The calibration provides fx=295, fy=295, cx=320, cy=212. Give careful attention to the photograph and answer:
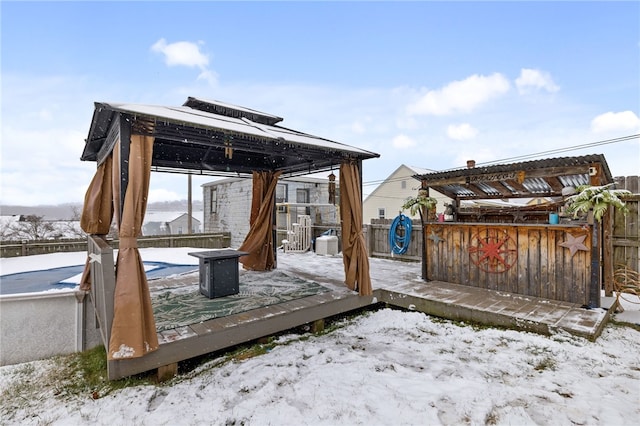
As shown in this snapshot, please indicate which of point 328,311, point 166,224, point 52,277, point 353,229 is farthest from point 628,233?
point 166,224

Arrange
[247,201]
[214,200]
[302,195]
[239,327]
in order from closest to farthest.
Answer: [239,327] → [247,201] → [302,195] → [214,200]

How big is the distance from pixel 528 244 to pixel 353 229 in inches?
102

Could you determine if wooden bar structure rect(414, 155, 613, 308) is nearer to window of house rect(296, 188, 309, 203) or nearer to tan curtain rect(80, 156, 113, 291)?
tan curtain rect(80, 156, 113, 291)

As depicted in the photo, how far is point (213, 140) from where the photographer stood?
3406 millimetres

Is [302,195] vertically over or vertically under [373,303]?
over

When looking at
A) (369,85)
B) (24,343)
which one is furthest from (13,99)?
(369,85)

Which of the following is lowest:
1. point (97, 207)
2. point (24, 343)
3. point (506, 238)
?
point (24, 343)

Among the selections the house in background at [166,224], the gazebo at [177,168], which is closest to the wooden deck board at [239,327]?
the gazebo at [177,168]

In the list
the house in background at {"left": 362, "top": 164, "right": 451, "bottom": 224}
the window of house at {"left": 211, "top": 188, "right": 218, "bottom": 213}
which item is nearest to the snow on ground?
the window of house at {"left": 211, "top": 188, "right": 218, "bottom": 213}

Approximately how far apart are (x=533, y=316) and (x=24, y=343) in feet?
19.9

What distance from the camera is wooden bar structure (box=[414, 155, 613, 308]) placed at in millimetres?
3877

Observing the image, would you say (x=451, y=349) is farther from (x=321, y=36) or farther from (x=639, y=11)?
(x=321, y=36)

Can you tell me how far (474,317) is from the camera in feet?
12.5

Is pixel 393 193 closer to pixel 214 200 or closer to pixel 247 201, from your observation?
pixel 247 201
